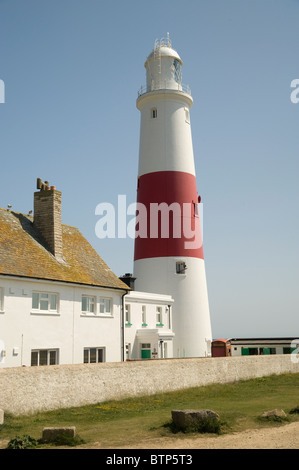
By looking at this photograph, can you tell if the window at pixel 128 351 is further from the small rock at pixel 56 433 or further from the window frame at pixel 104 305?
the small rock at pixel 56 433

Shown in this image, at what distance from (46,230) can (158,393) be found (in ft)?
37.9

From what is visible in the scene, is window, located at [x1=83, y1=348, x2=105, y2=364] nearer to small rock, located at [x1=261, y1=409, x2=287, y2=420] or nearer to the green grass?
the green grass

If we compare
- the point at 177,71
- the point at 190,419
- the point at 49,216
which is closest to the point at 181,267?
the point at 49,216

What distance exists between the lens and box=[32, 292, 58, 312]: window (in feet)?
81.6

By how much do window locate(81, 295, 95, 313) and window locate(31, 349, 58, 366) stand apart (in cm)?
314

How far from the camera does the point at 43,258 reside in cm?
2684

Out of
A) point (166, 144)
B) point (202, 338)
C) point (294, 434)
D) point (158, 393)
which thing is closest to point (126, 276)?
point (202, 338)

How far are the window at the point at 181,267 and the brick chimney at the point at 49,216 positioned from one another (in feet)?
38.9

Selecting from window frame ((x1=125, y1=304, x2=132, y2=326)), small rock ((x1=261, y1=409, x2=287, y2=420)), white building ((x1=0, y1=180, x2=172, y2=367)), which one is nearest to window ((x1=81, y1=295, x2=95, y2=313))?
white building ((x1=0, y1=180, x2=172, y2=367))

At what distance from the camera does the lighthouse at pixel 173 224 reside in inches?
1491

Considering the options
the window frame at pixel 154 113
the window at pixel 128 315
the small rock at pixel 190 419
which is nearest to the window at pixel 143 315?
the window at pixel 128 315

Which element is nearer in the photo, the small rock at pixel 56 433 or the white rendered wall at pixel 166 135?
the small rock at pixel 56 433

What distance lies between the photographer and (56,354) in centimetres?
2555

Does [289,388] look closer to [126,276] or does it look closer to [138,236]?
[126,276]
